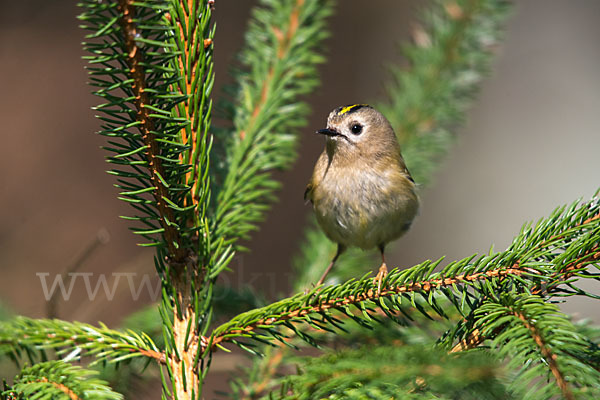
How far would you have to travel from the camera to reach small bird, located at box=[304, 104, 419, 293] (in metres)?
1.44

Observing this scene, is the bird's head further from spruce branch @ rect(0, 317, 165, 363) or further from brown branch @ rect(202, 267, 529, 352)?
spruce branch @ rect(0, 317, 165, 363)

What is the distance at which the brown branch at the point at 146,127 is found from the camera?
598 mm

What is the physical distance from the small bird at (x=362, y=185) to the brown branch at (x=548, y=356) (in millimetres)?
724

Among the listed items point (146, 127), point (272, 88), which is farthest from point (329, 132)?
point (146, 127)

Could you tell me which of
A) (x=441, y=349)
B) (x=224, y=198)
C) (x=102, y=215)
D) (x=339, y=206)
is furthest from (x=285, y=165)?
(x=102, y=215)

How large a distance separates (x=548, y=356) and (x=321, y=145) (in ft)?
8.88

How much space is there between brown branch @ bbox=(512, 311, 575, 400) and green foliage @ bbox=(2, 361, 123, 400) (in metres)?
0.50

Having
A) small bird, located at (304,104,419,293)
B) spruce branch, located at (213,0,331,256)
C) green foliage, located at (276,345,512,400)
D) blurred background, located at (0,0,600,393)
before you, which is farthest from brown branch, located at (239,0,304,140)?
blurred background, located at (0,0,600,393)

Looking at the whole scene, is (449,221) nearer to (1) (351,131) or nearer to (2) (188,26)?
(1) (351,131)

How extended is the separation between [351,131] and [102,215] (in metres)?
1.71

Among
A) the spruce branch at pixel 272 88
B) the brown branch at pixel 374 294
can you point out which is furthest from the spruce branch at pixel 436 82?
the brown branch at pixel 374 294

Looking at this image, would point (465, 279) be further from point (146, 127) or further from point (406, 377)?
point (146, 127)

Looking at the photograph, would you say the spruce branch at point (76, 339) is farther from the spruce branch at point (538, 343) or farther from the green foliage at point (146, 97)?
the spruce branch at point (538, 343)

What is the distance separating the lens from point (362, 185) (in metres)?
1.47
